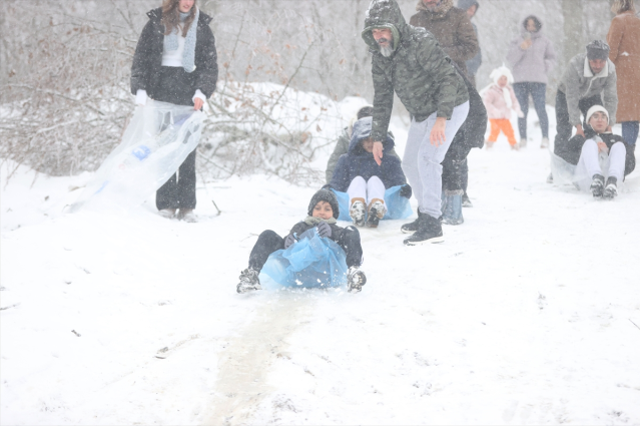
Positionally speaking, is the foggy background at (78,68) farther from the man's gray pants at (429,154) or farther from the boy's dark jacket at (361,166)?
the man's gray pants at (429,154)

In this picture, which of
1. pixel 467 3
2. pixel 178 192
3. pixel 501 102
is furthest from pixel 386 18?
pixel 501 102

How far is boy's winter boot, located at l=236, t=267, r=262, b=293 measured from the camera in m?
3.36

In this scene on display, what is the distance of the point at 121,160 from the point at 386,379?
3.31 m

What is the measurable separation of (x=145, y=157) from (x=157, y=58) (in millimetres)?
856

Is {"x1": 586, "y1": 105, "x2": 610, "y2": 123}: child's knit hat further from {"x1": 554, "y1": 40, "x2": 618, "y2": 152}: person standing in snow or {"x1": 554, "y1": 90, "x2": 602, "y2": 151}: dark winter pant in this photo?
{"x1": 554, "y1": 90, "x2": 602, "y2": 151}: dark winter pant

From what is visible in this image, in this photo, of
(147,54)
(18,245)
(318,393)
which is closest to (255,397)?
(318,393)

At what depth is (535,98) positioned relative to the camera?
9.52 meters

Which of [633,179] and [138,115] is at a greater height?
Result: [138,115]

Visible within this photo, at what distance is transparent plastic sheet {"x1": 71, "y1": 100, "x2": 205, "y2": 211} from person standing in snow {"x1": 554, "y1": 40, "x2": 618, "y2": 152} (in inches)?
146

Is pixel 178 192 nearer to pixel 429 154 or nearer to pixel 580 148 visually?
pixel 429 154

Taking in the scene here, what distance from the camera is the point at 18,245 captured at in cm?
369

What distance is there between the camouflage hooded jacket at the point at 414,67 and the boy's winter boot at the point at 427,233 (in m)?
0.76

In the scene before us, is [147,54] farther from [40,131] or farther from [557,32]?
[557,32]

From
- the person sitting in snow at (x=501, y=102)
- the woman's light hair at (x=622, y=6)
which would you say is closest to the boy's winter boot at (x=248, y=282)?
the woman's light hair at (x=622, y=6)
